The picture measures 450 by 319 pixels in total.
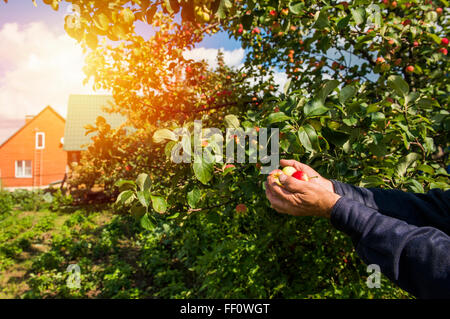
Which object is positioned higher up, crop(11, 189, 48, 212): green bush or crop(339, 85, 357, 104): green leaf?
crop(339, 85, 357, 104): green leaf

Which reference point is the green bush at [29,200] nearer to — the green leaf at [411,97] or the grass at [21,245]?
the grass at [21,245]

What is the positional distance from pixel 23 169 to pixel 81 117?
5.44m

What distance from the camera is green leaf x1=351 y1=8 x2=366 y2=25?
1815 millimetres

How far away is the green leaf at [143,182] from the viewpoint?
4.33 feet

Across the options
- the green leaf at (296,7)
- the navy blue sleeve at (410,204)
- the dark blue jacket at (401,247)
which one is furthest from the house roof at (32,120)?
the dark blue jacket at (401,247)

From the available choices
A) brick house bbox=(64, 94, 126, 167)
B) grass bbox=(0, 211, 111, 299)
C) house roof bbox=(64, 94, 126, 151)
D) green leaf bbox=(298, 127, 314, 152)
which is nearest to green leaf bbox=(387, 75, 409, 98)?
green leaf bbox=(298, 127, 314, 152)

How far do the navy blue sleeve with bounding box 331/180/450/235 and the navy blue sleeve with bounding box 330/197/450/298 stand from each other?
1.15 ft

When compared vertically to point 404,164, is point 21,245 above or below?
below

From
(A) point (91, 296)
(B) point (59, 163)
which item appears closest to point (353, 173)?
(A) point (91, 296)

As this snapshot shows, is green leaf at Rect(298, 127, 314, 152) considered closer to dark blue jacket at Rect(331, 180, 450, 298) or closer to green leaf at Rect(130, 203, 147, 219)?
dark blue jacket at Rect(331, 180, 450, 298)

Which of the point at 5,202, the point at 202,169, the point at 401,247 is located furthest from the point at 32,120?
the point at 401,247

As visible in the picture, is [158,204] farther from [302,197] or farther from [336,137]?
[336,137]

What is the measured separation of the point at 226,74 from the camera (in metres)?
4.10

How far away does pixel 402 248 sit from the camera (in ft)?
2.93
